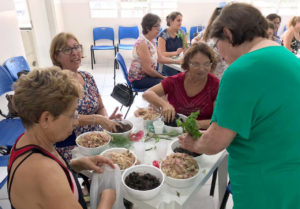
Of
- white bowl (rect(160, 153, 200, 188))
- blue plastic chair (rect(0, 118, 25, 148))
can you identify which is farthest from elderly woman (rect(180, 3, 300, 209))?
blue plastic chair (rect(0, 118, 25, 148))

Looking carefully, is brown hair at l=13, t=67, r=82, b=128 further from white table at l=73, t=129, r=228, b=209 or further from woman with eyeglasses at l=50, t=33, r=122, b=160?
woman with eyeglasses at l=50, t=33, r=122, b=160

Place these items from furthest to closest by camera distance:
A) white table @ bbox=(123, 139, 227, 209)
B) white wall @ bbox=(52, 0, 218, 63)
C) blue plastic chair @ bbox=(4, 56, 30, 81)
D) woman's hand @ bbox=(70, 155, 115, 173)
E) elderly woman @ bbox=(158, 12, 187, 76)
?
white wall @ bbox=(52, 0, 218, 63), elderly woman @ bbox=(158, 12, 187, 76), blue plastic chair @ bbox=(4, 56, 30, 81), woman's hand @ bbox=(70, 155, 115, 173), white table @ bbox=(123, 139, 227, 209)

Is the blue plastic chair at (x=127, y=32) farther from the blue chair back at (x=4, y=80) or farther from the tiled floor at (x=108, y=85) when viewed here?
the blue chair back at (x=4, y=80)

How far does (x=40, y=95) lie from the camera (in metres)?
0.87

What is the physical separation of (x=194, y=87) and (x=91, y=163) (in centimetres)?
110

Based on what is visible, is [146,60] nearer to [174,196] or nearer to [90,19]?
[174,196]

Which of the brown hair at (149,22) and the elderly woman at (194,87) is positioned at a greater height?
the brown hair at (149,22)

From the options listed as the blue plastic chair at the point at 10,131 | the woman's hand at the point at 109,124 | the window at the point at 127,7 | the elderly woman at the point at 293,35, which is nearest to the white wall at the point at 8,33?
the blue plastic chair at the point at 10,131

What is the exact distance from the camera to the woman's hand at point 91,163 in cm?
118

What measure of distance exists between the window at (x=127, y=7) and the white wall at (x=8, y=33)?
3236 millimetres

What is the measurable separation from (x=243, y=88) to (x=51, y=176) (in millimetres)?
801

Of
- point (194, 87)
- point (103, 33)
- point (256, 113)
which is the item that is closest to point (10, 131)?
point (194, 87)

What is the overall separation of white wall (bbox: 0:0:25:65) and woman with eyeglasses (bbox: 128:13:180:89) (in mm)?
1662

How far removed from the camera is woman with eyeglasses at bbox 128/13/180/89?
125 inches
